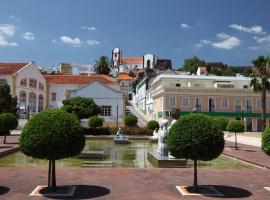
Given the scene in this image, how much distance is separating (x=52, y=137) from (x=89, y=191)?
6.96ft

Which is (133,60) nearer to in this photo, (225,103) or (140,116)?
(140,116)

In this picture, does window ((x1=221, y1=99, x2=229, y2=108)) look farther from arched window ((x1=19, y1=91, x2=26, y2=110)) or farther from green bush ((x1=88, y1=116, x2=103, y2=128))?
arched window ((x1=19, y1=91, x2=26, y2=110))

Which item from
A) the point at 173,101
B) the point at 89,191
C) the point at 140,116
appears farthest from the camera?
the point at 140,116

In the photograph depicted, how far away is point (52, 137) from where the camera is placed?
36.2ft

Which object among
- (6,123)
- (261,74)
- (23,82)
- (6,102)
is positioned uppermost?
(23,82)

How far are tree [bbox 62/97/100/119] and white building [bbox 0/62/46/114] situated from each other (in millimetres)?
20214

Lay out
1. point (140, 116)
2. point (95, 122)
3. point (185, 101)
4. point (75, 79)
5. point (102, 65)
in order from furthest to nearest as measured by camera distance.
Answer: point (102, 65)
point (140, 116)
point (75, 79)
point (185, 101)
point (95, 122)

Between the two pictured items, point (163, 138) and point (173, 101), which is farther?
point (173, 101)

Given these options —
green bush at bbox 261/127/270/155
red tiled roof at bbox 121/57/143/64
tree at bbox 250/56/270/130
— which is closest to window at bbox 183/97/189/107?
tree at bbox 250/56/270/130

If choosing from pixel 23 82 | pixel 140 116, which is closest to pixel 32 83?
pixel 23 82

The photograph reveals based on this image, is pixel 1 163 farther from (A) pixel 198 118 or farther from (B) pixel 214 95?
(B) pixel 214 95

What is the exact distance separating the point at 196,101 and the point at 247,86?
35.8 ft

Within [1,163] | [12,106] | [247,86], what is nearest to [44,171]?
[1,163]

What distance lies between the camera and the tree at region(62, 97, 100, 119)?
46062mm
